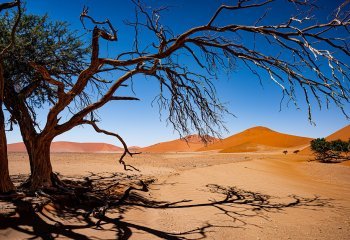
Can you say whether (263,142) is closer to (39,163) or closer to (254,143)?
(254,143)

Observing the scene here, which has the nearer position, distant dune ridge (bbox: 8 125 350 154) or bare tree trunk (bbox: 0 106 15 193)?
bare tree trunk (bbox: 0 106 15 193)

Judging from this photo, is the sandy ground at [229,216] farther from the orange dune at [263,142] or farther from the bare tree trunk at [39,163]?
the orange dune at [263,142]

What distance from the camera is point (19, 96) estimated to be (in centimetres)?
702

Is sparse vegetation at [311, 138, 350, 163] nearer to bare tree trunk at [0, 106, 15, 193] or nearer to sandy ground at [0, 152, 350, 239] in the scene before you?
sandy ground at [0, 152, 350, 239]

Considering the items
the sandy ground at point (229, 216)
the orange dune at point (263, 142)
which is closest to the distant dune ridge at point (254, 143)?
the orange dune at point (263, 142)

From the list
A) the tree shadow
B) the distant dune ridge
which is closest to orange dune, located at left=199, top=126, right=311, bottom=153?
the distant dune ridge

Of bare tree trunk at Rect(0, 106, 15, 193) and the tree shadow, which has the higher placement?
bare tree trunk at Rect(0, 106, 15, 193)

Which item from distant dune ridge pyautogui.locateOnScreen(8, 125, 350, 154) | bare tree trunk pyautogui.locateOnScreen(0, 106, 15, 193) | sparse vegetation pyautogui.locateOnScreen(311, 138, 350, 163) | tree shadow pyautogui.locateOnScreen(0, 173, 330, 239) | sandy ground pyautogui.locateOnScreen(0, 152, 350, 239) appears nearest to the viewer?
tree shadow pyautogui.locateOnScreen(0, 173, 330, 239)

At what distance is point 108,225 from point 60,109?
287cm

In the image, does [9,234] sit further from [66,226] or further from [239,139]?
[239,139]

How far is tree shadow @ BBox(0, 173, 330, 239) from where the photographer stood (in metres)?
4.36

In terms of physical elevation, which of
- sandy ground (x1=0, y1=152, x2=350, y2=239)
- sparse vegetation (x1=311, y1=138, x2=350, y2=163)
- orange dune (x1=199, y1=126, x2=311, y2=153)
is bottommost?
sandy ground (x1=0, y1=152, x2=350, y2=239)

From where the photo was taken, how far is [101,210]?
5.45 meters

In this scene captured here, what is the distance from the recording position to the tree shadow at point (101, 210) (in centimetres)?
436
